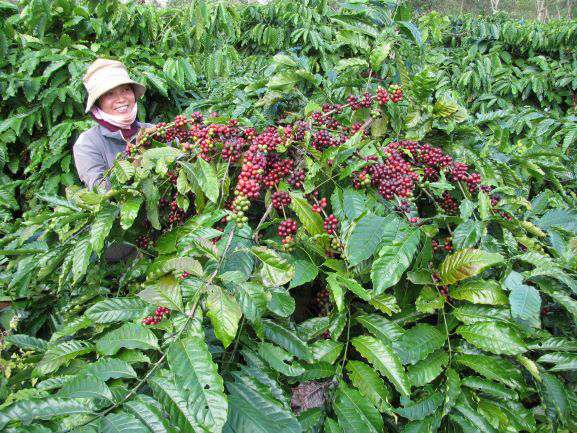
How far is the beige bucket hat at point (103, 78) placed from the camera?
243cm

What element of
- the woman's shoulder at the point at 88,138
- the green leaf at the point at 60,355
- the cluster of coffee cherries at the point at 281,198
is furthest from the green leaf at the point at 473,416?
the woman's shoulder at the point at 88,138

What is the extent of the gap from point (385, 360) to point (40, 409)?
2.46ft

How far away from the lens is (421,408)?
108 centimetres

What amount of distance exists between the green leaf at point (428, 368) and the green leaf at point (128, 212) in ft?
2.85

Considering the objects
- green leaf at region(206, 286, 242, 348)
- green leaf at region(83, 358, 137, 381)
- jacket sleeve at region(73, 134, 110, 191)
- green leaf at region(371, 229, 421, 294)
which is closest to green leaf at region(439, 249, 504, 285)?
green leaf at region(371, 229, 421, 294)

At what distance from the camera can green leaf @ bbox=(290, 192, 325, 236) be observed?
4.22ft

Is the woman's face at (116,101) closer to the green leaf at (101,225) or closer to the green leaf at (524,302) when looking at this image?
the green leaf at (101,225)

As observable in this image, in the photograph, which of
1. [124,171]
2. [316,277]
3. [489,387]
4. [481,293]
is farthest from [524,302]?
[124,171]

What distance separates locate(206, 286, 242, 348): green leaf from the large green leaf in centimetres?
34

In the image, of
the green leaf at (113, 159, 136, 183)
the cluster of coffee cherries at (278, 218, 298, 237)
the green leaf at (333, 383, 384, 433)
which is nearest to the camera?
the green leaf at (333, 383, 384, 433)

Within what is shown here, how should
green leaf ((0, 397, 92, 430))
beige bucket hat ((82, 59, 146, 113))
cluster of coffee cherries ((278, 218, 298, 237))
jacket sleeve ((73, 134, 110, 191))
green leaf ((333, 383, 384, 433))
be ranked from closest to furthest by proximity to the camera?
green leaf ((0, 397, 92, 430))
green leaf ((333, 383, 384, 433))
cluster of coffee cherries ((278, 218, 298, 237))
jacket sleeve ((73, 134, 110, 191))
beige bucket hat ((82, 59, 146, 113))

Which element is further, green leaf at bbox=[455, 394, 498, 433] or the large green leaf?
the large green leaf

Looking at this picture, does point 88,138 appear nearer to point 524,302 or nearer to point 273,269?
point 273,269

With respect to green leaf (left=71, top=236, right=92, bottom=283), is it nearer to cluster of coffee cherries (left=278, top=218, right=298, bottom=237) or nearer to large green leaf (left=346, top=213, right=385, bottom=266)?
cluster of coffee cherries (left=278, top=218, right=298, bottom=237)
